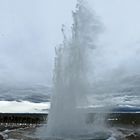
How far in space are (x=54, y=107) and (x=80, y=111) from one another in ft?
10.6

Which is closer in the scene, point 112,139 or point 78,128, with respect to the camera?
point 112,139

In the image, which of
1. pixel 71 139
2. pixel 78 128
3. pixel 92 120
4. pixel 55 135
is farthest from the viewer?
pixel 92 120

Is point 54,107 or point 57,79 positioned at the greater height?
point 57,79

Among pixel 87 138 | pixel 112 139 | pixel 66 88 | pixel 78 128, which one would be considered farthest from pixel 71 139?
pixel 66 88

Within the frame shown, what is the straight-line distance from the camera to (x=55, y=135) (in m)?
40.2

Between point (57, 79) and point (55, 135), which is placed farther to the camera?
point (57, 79)

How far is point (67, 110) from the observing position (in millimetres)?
45125

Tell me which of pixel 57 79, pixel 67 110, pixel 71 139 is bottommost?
pixel 71 139

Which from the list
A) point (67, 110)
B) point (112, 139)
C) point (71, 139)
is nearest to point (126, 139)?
point (112, 139)

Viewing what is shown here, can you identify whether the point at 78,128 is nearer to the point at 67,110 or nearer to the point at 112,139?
the point at 67,110

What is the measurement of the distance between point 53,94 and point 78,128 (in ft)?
17.9

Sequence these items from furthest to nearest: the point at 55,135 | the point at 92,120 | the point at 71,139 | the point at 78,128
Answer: the point at 92,120, the point at 78,128, the point at 55,135, the point at 71,139

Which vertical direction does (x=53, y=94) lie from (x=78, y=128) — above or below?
above

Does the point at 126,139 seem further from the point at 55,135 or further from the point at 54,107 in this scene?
the point at 54,107
